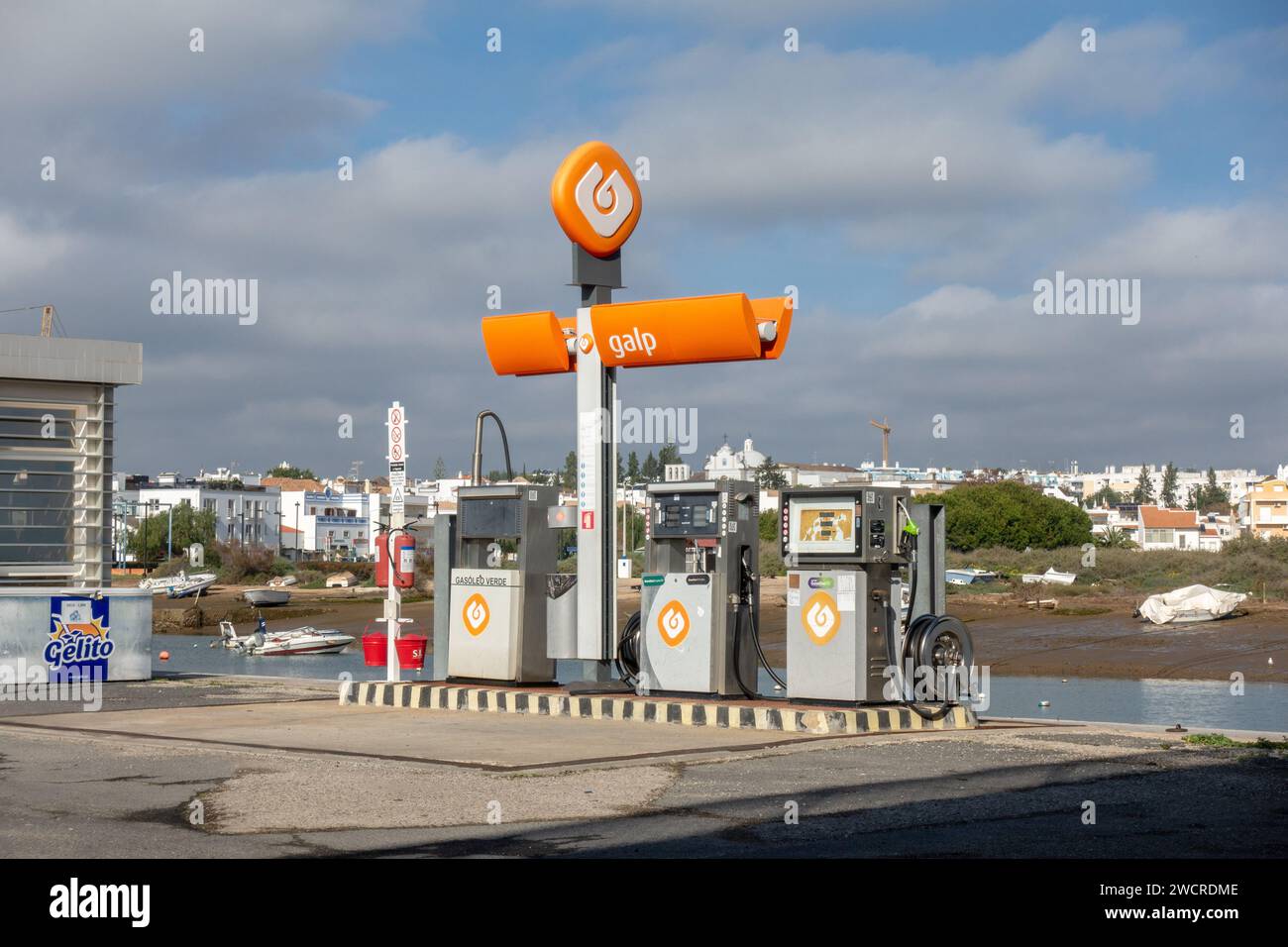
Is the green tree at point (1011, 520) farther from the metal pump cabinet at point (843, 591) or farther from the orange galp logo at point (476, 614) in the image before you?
the metal pump cabinet at point (843, 591)

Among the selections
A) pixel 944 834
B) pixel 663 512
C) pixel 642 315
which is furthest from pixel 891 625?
pixel 944 834

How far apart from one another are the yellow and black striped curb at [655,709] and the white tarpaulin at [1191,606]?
1050 inches

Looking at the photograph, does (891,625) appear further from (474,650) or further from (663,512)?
(474,650)

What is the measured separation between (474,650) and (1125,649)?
22.7 metres

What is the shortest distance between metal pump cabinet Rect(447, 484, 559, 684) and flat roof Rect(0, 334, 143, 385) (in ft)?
20.0

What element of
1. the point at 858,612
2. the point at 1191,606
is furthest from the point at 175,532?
the point at 858,612

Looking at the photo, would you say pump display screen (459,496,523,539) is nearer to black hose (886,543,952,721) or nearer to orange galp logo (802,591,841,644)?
orange galp logo (802,591,841,644)

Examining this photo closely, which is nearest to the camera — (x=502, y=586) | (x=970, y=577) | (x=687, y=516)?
(x=687, y=516)

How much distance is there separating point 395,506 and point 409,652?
188 centimetres

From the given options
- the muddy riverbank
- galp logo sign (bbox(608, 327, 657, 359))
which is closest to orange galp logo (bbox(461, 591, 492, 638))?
galp logo sign (bbox(608, 327, 657, 359))

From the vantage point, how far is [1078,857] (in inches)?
292

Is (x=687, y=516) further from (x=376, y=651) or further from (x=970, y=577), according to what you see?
(x=970, y=577)

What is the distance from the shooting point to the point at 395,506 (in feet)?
62.2

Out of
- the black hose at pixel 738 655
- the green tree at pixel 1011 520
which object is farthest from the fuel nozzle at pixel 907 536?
the green tree at pixel 1011 520
